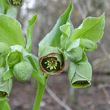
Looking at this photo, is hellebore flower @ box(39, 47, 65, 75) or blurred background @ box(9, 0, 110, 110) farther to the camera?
blurred background @ box(9, 0, 110, 110)

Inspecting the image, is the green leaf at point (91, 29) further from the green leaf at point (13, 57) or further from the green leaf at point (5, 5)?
the green leaf at point (5, 5)

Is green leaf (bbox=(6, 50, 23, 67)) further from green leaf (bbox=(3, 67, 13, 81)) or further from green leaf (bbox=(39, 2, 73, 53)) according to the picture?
green leaf (bbox=(39, 2, 73, 53))

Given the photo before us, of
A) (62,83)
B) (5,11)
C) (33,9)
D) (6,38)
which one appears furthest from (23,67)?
(62,83)

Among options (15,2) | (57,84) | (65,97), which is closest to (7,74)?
(15,2)

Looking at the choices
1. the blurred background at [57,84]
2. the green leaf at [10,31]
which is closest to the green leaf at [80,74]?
the green leaf at [10,31]

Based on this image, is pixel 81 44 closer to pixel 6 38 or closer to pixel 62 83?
pixel 6 38

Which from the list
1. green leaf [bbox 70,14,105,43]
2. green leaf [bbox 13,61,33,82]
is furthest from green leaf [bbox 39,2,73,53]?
green leaf [bbox 13,61,33,82]
